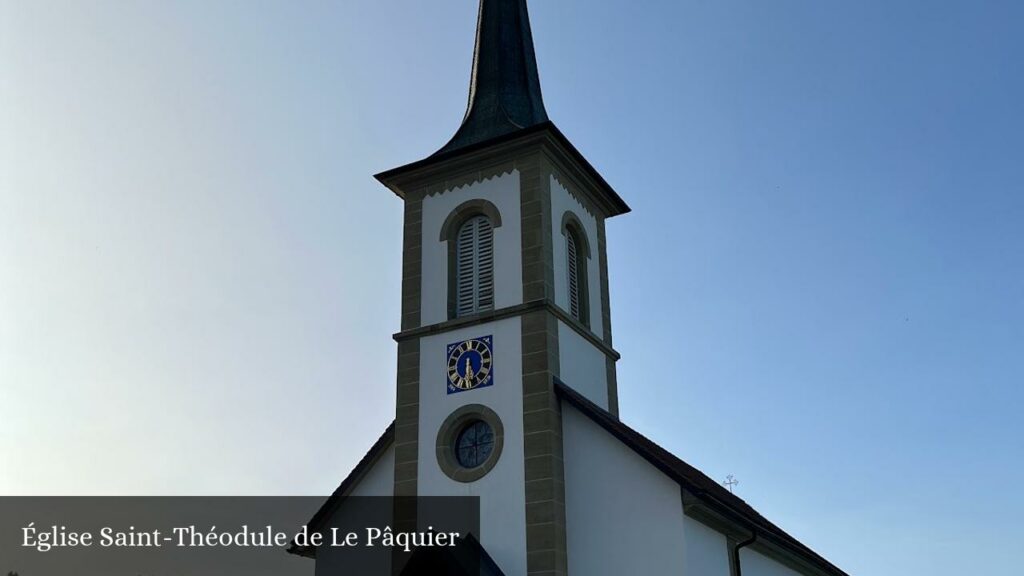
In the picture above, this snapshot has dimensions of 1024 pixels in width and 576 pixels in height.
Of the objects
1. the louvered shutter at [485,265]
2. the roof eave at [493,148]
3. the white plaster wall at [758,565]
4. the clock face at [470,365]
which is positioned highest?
the roof eave at [493,148]

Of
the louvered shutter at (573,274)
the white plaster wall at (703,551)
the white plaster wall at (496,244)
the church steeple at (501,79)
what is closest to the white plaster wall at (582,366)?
the louvered shutter at (573,274)

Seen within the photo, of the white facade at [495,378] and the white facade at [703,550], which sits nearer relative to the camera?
the white facade at [703,550]

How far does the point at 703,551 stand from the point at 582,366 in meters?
5.12

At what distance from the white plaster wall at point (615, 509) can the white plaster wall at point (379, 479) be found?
430cm

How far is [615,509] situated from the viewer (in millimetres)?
21047

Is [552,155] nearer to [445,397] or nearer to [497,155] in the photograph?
[497,155]

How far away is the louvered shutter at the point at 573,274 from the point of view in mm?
25141

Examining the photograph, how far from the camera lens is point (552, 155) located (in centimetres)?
2508

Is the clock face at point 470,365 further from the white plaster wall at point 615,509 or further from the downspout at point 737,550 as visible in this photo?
the downspout at point 737,550

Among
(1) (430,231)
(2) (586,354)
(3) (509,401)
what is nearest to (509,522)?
(3) (509,401)

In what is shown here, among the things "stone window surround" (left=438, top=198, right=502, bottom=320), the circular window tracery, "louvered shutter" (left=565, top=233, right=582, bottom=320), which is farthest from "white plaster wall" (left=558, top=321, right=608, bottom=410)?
"stone window surround" (left=438, top=198, right=502, bottom=320)

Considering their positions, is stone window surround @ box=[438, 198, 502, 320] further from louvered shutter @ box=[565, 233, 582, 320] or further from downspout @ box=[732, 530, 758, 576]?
downspout @ box=[732, 530, 758, 576]

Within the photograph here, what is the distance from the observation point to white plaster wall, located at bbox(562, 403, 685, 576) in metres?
20.3

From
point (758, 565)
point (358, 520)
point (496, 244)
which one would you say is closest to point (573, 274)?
point (496, 244)
